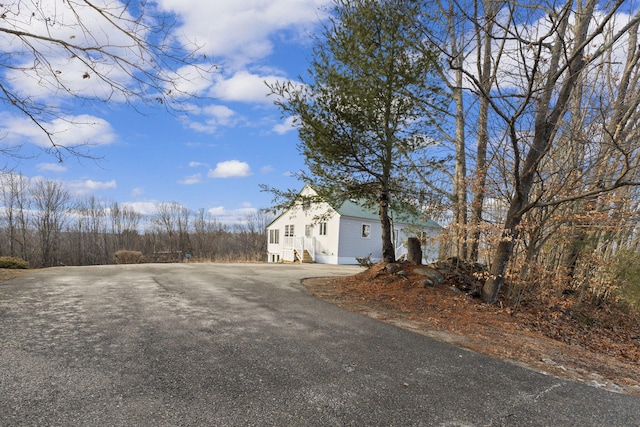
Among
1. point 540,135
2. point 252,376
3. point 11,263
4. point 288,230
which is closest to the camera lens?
point 252,376

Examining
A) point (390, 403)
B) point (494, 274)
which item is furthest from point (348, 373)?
point (494, 274)

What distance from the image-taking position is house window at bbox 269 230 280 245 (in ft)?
98.3

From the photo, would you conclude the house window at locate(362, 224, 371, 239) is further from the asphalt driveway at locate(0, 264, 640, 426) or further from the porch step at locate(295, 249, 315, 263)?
the asphalt driveway at locate(0, 264, 640, 426)

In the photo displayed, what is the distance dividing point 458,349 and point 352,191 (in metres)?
5.27

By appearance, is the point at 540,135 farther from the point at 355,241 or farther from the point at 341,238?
the point at 355,241

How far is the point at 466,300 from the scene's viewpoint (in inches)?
296

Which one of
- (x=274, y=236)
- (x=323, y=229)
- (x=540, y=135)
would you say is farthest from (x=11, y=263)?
(x=274, y=236)

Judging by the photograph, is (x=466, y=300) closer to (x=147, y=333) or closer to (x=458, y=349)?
(x=458, y=349)

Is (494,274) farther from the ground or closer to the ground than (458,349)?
farther from the ground

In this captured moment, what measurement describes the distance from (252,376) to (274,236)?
27.8 m

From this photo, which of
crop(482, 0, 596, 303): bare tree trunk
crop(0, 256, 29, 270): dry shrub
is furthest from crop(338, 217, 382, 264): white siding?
crop(0, 256, 29, 270): dry shrub

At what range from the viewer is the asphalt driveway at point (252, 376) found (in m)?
2.59

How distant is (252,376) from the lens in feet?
10.5

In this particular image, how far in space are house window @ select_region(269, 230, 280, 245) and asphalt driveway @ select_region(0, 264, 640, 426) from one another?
24376 mm
